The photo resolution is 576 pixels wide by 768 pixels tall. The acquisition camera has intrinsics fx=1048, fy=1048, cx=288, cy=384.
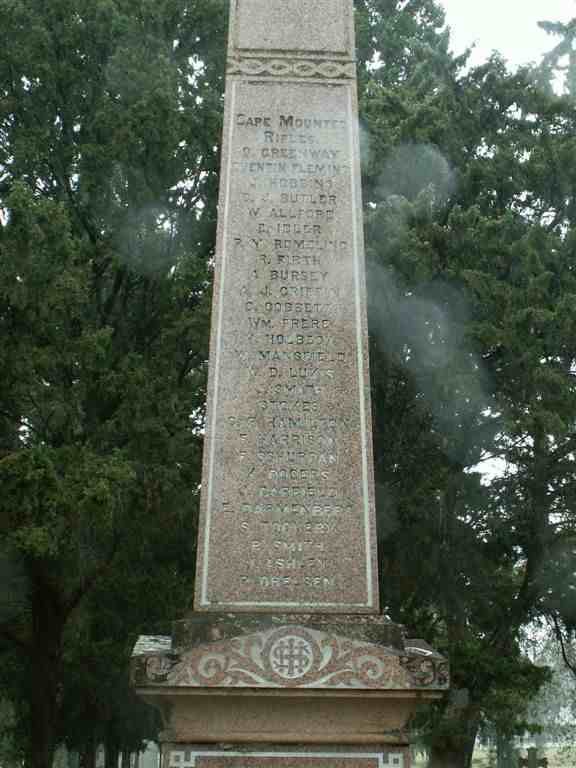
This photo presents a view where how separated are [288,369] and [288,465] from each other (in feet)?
2.02

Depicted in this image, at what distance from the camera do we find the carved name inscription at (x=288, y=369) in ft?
19.5

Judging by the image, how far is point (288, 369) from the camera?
6.38 meters

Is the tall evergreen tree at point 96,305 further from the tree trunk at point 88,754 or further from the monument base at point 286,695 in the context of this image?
the monument base at point 286,695

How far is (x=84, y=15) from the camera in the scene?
19.2 meters

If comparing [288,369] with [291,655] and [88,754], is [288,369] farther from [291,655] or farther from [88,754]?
[88,754]

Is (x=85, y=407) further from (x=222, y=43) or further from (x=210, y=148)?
(x=222, y=43)

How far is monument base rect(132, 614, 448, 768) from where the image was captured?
5176 millimetres

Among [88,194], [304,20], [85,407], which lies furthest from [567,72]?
[304,20]

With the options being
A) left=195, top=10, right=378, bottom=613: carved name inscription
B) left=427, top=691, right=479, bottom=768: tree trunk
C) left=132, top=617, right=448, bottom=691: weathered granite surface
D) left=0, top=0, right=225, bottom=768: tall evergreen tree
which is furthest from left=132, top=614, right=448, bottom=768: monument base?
left=427, top=691, right=479, bottom=768: tree trunk

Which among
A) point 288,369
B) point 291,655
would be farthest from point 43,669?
point 291,655

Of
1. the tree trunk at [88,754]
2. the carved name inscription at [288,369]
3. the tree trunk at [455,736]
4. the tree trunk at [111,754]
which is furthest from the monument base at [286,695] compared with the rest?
the tree trunk at [111,754]

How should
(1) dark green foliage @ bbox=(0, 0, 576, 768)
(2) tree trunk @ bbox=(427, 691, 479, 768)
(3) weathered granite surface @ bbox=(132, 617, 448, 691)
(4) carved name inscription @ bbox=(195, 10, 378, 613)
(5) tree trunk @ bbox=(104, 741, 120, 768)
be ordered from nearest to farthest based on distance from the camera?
1. (3) weathered granite surface @ bbox=(132, 617, 448, 691)
2. (4) carved name inscription @ bbox=(195, 10, 378, 613)
3. (1) dark green foliage @ bbox=(0, 0, 576, 768)
4. (2) tree trunk @ bbox=(427, 691, 479, 768)
5. (5) tree trunk @ bbox=(104, 741, 120, 768)

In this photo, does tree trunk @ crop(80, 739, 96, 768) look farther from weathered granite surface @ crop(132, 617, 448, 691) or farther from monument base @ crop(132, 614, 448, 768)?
weathered granite surface @ crop(132, 617, 448, 691)

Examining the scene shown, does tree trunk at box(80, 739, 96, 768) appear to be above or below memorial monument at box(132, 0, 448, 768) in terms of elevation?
below
